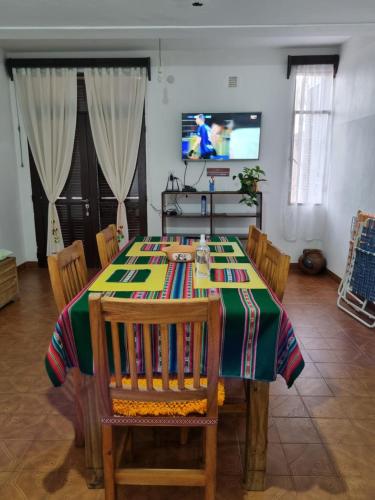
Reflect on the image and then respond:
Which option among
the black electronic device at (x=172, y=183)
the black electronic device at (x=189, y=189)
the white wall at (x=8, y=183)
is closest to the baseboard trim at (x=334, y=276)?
the black electronic device at (x=189, y=189)

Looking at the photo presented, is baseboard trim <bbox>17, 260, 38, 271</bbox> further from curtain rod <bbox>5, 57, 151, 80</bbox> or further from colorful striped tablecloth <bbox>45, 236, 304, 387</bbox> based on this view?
colorful striped tablecloth <bbox>45, 236, 304, 387</bbox>

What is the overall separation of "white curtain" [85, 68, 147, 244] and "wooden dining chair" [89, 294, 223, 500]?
3857 mm

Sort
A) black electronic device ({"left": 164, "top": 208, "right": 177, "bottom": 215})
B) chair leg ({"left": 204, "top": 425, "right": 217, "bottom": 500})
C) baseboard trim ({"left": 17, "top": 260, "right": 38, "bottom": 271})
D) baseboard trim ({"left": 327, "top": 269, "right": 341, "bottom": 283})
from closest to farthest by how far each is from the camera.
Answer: chair leg ({"left": 204, "top": 425, "right": 217, "bottom": 500}) < baseboard trim ({"left": 327, "top": 269, "right": 341, "bottom": 283}) < black electronic device ({"left": 164, "top": 208, "right": 177, "bottom": 215}) < baseboard trim ({"left": 17, "top": 260, "right": 38, "bottom": 271})

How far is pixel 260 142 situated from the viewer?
4.96m

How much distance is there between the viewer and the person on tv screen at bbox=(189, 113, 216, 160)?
15.7 feet

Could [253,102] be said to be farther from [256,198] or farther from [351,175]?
[351,175]

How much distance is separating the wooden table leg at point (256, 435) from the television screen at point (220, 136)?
3.78 meters

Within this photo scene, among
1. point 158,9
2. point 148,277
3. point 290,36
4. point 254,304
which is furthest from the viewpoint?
point 290,36

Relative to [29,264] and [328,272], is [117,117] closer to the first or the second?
[29,264]

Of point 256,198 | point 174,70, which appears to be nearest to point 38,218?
point 174,70

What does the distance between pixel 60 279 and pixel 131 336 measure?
677mm

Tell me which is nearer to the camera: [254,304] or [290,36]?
[254,304]

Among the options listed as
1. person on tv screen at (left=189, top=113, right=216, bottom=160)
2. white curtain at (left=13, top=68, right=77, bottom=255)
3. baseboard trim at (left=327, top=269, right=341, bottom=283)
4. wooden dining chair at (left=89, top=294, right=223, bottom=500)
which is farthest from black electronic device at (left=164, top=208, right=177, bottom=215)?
wooden dining chair at (left=89, top=294, right=223, bottom=500)

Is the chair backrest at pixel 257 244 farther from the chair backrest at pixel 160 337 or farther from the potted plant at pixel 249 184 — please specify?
the potted plant at pixel 249 184
